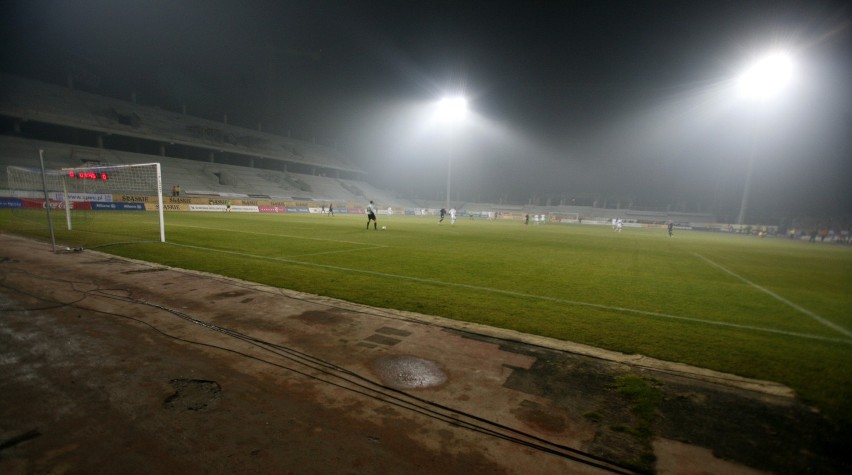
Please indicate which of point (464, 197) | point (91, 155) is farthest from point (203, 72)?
point (464, 197)

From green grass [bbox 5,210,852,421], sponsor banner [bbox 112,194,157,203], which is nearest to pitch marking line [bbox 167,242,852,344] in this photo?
green grass [bbox 5,210,852,421]

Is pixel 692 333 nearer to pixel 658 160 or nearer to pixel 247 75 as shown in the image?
pixel 247 75

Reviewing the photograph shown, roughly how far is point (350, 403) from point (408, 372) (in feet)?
2.44

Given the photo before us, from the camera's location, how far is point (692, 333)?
4816 millimetres

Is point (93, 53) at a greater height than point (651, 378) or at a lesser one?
greater

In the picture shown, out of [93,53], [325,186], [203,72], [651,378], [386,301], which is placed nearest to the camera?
[651,378]

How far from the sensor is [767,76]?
31922mm

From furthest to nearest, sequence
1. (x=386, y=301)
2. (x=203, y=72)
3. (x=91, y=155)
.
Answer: (x=203, y=72) → (x=91, y=155) → (x=386, y=301)

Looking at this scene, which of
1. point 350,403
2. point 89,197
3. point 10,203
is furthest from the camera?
point 89,197

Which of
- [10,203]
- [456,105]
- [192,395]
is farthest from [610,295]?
[456,105]

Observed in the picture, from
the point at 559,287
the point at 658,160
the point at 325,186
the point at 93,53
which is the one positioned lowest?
the point at 559,287

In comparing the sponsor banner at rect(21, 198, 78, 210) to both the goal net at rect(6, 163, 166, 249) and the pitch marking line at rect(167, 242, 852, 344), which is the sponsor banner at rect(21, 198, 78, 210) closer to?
the goal net at rect(6, 163, 166, 249)

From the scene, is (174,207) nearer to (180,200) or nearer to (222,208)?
(180,200)

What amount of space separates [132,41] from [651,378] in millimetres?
57220
